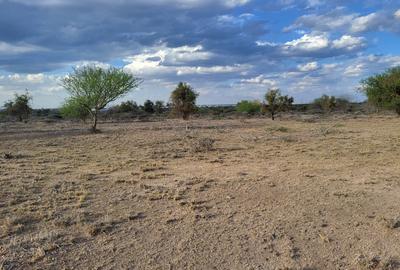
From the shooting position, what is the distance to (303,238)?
791 cm

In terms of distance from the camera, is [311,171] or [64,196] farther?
[311,171]

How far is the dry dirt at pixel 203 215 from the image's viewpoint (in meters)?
7.18

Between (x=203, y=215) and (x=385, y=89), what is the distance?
1346 inches

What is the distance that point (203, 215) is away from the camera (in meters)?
9.02

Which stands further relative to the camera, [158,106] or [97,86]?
[158,106]

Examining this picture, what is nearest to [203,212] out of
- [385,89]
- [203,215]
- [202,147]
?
[203,215]

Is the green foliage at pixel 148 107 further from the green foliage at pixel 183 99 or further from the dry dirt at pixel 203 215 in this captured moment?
the dry dirt at pixel 203 215

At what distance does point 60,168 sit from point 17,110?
44689 mm

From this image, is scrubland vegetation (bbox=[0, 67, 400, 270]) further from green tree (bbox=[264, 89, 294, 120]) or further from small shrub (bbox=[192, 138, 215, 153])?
green tree (bbox=[264, 89, 294, 120])

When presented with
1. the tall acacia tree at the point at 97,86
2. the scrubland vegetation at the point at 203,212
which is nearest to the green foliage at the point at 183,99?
the tall acacia tree at the point at 97,86

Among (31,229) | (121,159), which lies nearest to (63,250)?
(31,229)

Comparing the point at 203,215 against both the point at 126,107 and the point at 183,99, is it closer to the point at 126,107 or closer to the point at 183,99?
the point at 183,99

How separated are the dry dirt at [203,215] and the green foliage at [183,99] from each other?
1254 inches

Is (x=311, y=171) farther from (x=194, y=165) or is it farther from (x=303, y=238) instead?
(x=303, y=238)
